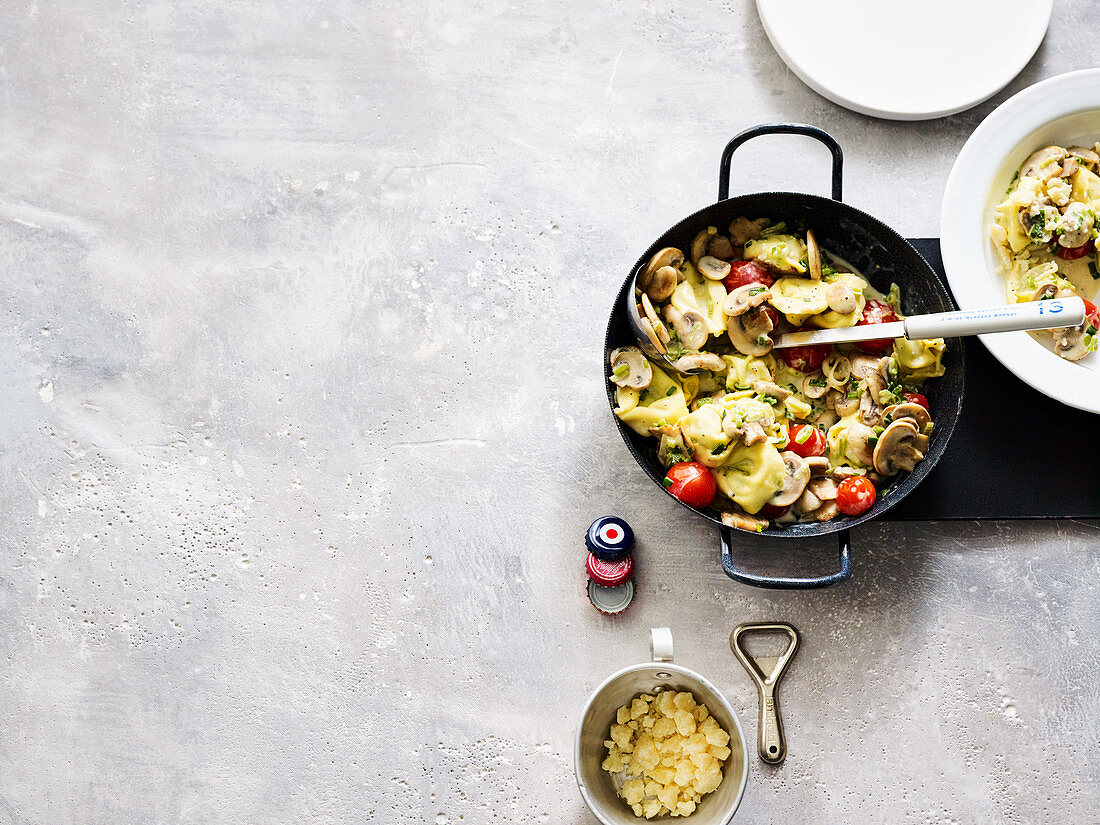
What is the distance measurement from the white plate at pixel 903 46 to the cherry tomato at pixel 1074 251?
0.42 m

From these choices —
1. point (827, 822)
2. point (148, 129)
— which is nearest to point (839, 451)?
point (827, 822)

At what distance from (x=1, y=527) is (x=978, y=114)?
7.92ft

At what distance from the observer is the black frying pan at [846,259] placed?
1608 millimetres

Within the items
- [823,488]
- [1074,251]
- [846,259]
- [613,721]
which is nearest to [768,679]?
[613,721]

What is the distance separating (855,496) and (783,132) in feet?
2.36

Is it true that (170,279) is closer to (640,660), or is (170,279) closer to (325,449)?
(325,449)

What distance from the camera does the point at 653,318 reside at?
1.61 metres

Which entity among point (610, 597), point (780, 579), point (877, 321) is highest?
point (877, 321)

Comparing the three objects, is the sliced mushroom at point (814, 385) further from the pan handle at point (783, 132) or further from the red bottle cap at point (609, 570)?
the red bottle cap at point (609, 570)

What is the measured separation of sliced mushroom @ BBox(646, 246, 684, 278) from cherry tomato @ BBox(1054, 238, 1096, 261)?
766 mm

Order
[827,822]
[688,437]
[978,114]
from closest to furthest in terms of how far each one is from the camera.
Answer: [688,437], [827,822], [978,114]

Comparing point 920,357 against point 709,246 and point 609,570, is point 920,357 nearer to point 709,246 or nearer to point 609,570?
point 709,246

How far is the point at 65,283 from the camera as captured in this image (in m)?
1.97

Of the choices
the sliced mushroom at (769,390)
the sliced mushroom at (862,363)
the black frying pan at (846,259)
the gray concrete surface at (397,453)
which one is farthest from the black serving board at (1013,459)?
the sliced mushroom at (769,390)
